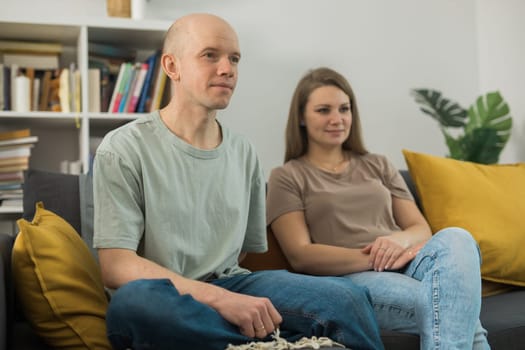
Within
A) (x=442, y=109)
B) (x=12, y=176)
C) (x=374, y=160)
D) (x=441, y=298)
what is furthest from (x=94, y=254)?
(x=442, y=109)

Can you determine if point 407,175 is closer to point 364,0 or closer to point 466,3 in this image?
point 364,0

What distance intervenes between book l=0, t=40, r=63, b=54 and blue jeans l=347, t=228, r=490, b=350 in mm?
1868

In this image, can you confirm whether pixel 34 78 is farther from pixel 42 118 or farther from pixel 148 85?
pixel 148 85

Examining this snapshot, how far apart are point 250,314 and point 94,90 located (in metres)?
1.85

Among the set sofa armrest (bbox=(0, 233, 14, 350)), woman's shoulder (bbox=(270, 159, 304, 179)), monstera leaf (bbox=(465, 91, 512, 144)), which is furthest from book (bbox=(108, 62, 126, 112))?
monstera leaf (bbox=(465, 91, 512, 144))

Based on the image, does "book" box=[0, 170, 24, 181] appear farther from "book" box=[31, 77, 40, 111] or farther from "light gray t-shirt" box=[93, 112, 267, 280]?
"light gray t-shirt" box=[93, 112, 267, 280]

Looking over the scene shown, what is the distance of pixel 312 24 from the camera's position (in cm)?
361

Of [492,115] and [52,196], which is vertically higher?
[492,115]

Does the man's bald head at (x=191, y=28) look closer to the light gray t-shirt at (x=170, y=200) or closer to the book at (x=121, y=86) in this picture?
the light gray t-shirt at (x=170, y=200)

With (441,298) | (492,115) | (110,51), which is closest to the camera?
(441,298)

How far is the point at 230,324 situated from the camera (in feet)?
4.89

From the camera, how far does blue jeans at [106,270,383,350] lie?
4.51ft

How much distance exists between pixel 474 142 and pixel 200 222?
6.77ft

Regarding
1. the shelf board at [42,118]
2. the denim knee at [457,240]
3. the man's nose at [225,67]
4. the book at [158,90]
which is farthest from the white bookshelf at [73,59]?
the denim knee at [457,240]
